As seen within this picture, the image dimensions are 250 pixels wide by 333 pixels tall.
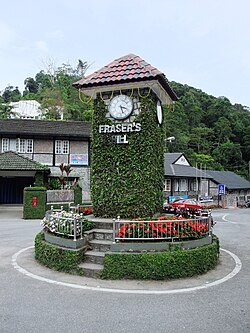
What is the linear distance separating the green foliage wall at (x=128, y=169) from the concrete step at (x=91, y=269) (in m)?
2.28


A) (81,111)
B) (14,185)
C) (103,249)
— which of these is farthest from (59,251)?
(81,111)

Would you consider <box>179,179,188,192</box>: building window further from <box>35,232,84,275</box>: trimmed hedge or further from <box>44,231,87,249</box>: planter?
<box>35,232,84,275</box>: trimmed hedge

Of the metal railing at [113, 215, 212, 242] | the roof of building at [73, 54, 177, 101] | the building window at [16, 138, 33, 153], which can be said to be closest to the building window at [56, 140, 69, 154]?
the building window at [16, 138, 33, 153]

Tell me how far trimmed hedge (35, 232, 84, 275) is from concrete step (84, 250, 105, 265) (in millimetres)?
163

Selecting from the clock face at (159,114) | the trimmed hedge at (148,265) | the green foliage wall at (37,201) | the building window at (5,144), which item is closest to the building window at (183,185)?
the building window at (5,144)

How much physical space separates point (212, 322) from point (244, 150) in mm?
59127

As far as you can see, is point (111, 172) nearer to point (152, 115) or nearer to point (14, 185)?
point (152, 115)

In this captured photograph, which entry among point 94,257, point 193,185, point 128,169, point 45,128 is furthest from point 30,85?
point 94,257

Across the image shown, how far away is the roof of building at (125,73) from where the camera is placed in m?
8.34

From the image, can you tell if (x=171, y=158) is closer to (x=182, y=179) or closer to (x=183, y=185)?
(x=182, y=179)

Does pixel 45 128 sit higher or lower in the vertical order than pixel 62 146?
higher

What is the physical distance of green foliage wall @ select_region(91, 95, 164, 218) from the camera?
28.0 ft

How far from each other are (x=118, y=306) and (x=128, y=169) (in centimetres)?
430

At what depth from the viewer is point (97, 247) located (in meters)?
7.17
